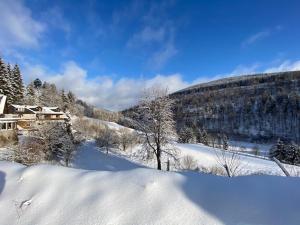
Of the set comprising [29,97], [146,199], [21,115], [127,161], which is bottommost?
[127,161]

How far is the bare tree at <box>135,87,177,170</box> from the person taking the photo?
95.5ft

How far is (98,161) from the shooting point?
126 feet

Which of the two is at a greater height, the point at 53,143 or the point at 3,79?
the point at 3,79

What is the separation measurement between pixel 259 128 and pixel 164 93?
403 feet

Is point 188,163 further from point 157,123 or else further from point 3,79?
point 3,79

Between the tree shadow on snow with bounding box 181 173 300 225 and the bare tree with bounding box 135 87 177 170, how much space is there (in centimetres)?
2424

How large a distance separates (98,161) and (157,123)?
13.5 meters

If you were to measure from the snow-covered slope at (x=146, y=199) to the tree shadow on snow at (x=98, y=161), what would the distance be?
2968 centimetres

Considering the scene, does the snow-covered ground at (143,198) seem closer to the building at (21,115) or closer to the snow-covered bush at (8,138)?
the snow-covered bush at (8,138)

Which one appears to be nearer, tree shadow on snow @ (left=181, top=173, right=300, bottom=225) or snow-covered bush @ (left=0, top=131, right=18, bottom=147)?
tree shadow on snow @ (left=181, top=173, right=300, bottom=225)

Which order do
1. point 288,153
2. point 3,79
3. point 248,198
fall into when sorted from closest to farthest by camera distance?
point 248,198 < point 3,79 < point 288,153

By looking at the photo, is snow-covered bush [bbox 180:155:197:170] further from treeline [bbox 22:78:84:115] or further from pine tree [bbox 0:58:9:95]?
treeline [bbox 22:78:84:115]

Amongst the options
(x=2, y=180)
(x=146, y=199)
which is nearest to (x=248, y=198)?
(x=146, y=199)

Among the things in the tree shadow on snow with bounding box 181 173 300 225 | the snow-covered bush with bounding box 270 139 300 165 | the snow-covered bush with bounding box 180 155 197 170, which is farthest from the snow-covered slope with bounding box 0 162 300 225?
the snow-covered bush with bounding box 270 139 300 165
